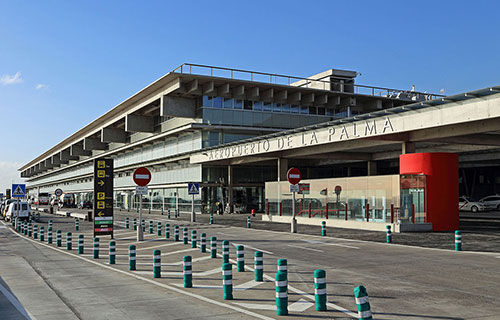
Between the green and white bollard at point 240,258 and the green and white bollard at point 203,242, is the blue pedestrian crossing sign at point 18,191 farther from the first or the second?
the green and white bollard at point 240,258

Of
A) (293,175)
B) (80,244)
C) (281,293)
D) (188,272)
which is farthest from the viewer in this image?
(293,175)

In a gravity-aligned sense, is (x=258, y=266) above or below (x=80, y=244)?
above

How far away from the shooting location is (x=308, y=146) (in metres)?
39.1

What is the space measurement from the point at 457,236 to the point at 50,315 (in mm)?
14286

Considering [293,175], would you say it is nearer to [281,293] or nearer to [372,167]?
[281,293]

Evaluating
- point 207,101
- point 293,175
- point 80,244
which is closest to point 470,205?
point 207,101

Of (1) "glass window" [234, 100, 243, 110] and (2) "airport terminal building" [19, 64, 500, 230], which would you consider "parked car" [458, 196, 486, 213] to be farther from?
(1) "glass window" [234, 100, 243, 110]

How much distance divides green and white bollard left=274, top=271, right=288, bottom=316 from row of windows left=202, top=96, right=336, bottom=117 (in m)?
48.1

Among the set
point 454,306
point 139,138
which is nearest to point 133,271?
point 454,306

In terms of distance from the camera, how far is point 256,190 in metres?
58.1

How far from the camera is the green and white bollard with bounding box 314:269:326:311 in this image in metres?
8.28

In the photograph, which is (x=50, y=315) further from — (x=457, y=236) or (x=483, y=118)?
(x=483, y=118)

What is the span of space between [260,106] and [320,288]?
51113 millimetres

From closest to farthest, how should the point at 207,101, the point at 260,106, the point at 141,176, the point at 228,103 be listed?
the point at 141,176 → the point at 207,101 → the point at 228,103 → the point at 260,106
